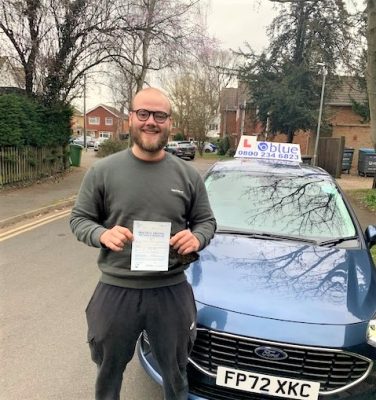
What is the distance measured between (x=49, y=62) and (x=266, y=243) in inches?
539

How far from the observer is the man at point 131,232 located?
7.45 ft

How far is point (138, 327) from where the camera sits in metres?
2.33

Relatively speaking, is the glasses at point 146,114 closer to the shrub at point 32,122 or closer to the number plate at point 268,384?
the number plate at point 268,384

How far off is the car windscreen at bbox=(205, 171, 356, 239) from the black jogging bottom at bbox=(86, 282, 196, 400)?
A: 153cm

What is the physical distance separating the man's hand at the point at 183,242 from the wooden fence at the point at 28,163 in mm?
11219

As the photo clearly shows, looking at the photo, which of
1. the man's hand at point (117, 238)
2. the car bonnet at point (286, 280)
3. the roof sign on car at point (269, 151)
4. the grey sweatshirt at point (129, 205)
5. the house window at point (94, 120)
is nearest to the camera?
the man's hand at point (117, 238)

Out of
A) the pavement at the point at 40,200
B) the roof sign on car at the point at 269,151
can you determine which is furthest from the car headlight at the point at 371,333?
the pavement at the point at 40,200

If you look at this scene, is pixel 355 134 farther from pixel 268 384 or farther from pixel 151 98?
pixel 151 98

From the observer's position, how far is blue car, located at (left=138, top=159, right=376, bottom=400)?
2484 millimetres

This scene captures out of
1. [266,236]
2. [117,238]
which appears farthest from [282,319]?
[266,236]

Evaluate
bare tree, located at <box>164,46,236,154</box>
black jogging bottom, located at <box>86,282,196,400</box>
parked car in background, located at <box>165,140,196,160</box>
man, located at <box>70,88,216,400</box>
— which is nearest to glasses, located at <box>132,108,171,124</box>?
man, located at <box>70,88,216,400</box>

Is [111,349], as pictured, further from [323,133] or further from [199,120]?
[199,120]

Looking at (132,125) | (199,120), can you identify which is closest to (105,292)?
(132,125)

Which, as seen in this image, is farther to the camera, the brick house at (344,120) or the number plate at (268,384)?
the brick house at (344,120)
